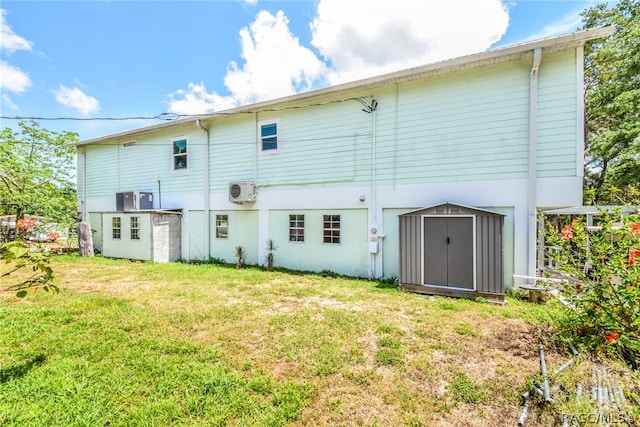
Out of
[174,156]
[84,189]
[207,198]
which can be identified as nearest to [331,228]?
[207,198]

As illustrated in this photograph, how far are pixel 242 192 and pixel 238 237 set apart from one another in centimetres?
168

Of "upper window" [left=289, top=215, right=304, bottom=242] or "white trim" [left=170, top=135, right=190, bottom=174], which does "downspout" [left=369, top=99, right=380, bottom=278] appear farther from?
"white trim" [left=170, top=135, right=190, bottom=174]

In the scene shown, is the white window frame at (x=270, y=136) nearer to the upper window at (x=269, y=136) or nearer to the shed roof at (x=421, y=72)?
the upper window at (x=269, y=136)

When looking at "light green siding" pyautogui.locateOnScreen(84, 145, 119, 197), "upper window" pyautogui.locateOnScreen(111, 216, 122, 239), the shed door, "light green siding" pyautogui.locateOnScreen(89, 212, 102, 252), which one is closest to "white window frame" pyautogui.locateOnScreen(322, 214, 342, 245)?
the shed door

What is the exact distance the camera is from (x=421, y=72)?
6539mm

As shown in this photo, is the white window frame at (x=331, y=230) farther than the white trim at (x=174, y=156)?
No

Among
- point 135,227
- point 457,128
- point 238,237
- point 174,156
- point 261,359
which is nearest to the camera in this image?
point 261,359

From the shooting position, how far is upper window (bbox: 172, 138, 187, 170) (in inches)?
411

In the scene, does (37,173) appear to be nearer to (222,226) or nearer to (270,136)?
(222,226)

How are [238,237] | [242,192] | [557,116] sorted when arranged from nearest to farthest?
1. [557,116]
2. [242,192]
3. [238,237]

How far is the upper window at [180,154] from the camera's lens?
10430 mm

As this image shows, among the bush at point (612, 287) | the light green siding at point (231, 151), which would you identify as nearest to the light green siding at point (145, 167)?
the light green siding at point (231, 151)

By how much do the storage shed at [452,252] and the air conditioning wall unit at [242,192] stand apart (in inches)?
192

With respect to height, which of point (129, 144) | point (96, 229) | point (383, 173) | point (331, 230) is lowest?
point (96, 229)
